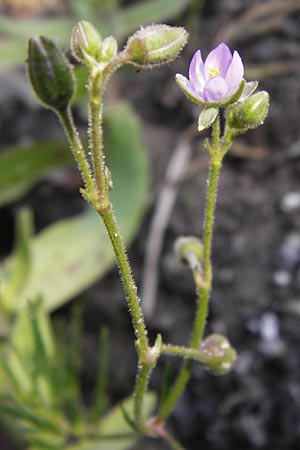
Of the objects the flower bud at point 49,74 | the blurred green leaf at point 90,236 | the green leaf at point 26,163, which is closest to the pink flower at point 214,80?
the flower bud at point 49,74

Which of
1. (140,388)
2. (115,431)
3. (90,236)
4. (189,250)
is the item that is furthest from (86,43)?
(90,236)

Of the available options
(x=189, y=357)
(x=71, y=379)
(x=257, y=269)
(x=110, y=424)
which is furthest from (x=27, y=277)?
(x=189, y=357)

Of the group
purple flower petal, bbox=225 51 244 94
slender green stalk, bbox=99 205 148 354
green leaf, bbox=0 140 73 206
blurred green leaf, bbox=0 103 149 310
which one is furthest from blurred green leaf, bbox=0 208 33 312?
A: purple flower petal, bbox=225 51 244 94

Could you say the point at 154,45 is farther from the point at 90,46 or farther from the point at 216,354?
the point at 216,354

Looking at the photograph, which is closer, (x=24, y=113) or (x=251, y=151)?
(x=251, y=151)

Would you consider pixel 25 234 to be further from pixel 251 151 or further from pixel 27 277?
pixel 251 151

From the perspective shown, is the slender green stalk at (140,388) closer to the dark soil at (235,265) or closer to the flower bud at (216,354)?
the flower bud at (216,354)
